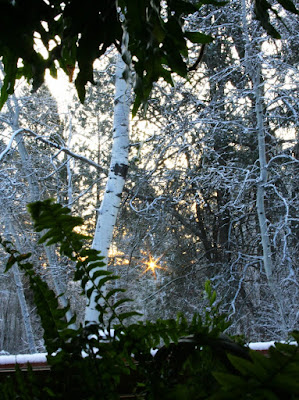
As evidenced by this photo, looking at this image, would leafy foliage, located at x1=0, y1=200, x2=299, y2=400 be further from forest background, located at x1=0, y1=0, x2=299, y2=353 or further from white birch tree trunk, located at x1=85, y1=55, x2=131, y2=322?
white birch tree trunk, located at x1=85, y1=55, x2=131, y2=322

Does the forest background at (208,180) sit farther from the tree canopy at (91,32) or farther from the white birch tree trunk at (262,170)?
the tree canopy at (91,32)

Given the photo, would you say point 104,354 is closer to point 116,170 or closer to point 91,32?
point 91,32

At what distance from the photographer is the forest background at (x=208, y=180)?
2729 mm

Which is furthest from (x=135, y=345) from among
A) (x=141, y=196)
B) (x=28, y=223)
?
(x=28, y=223)

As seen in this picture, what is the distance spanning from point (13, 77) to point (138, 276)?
12.0 feet

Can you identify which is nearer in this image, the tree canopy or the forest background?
the tree canopy

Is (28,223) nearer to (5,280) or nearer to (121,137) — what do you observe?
(5,280)

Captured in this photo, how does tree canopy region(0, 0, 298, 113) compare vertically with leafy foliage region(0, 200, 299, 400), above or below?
above

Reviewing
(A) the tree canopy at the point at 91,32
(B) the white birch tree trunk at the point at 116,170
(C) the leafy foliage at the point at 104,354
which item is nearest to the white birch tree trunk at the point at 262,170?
(B) the white birch tree trunk at the point at 116,170

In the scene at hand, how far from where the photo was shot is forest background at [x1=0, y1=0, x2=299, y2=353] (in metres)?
2.73

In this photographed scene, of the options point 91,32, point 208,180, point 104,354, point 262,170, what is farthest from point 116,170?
point 104,354

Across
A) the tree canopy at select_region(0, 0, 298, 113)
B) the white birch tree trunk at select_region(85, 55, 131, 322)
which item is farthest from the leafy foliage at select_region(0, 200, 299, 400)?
the white birch tree trunk at select_region(85, 55, 131, 322)

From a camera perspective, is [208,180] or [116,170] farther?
[208,180]

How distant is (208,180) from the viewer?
2.99 meters
